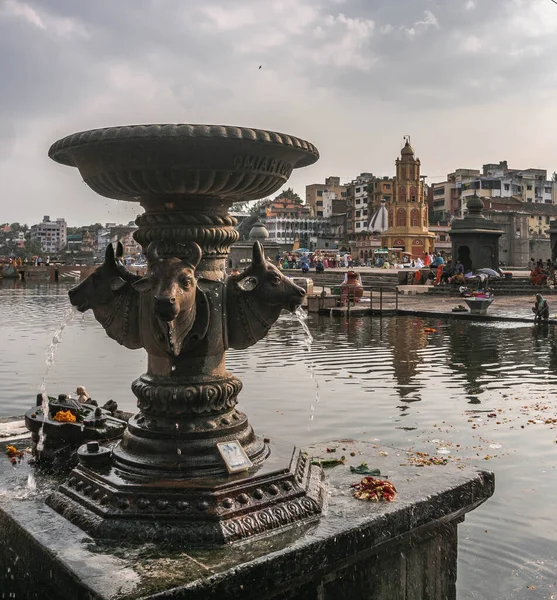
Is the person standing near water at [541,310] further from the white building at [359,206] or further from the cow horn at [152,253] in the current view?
the white building at [359,206]

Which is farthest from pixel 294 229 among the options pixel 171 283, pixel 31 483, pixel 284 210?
pixel 171 283

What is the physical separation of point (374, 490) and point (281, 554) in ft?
3.41

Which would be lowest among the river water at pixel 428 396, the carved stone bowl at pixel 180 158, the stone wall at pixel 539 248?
→ the river water at pixel 428 396

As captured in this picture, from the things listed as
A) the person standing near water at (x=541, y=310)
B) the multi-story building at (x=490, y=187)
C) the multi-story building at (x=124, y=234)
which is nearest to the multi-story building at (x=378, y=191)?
the multi-story building at (x=490, y=187)

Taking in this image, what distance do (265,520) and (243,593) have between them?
56cm

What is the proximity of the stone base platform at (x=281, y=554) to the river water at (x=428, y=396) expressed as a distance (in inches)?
18.4

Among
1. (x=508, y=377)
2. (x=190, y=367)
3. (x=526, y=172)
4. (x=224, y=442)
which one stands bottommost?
(x=508, y=377)

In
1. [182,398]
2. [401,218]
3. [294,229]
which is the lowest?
[182,398]

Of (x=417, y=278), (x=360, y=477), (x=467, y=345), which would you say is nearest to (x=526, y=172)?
(x=417, y=278)

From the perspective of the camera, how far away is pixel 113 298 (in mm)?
4438

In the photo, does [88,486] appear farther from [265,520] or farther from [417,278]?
[417,278]

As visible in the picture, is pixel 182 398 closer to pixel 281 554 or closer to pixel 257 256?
pixel 257 256

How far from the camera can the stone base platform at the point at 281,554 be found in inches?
127

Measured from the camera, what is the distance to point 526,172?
106m
